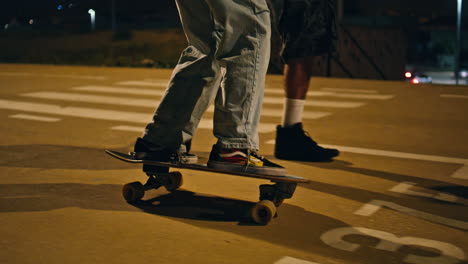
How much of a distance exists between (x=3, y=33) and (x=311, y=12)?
2898cm

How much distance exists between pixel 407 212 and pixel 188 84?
1.19m

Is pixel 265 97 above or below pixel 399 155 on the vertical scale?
above

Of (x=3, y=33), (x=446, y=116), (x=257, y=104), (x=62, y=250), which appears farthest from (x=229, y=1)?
(x=3, y=33)

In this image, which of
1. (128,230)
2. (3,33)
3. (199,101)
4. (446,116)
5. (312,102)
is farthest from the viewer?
(3,33)

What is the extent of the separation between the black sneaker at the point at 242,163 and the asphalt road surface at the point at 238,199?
0.21 m

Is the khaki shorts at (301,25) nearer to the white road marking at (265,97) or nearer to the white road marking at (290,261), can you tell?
the white road marking at (290,261)

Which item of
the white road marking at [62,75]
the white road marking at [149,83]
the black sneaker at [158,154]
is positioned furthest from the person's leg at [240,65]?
the white road marking at [62,75]

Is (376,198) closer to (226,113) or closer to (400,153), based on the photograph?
(226,113)

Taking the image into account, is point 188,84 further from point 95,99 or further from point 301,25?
point 95,99

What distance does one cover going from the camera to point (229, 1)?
3.20 m

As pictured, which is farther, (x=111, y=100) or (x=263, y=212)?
(x=111, y=100)

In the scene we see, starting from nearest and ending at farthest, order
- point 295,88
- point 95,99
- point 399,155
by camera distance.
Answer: point 295,88 < point 399,155 < point 95,99

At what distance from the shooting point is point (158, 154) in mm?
3525

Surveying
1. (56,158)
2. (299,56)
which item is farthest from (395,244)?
(56,158)
